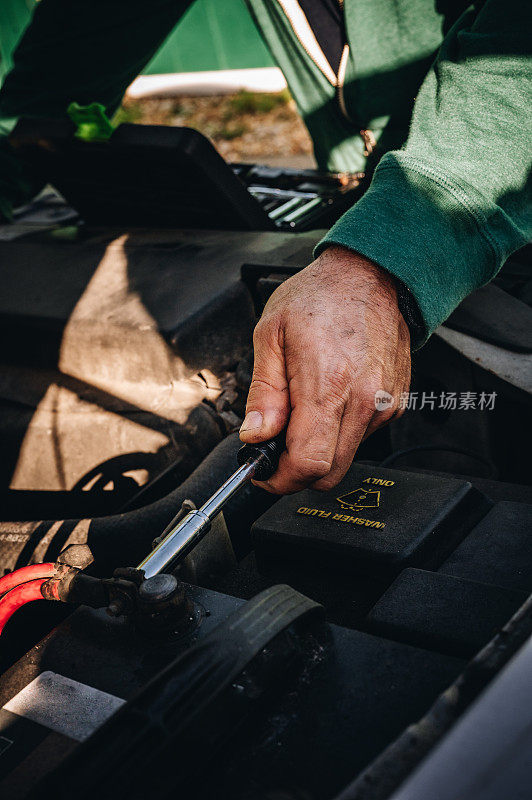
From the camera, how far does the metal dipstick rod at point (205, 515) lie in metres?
0.70

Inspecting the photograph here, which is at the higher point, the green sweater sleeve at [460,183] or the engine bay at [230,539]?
the green sweater sleeve at [460,183]

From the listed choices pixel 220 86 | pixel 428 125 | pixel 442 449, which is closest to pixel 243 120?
pixel 220 86

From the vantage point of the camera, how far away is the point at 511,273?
1.14 meters

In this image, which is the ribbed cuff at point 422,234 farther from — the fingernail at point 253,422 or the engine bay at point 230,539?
the fingernail at point 253,422

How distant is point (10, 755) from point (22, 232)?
1.40m

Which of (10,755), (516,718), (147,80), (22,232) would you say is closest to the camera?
(516,718)

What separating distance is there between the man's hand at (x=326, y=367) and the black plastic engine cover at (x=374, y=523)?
43 millimetres

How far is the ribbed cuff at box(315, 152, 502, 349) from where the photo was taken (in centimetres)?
83

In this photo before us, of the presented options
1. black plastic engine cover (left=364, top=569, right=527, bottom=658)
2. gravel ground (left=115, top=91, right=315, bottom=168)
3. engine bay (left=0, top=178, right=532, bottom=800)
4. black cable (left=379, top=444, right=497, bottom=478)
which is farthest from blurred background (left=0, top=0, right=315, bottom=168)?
black plastic engine cover (left=364, top=569, right=527, bottom=658)

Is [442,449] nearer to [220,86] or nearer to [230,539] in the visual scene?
[230,539]

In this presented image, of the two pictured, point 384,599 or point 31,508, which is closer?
point 384,599

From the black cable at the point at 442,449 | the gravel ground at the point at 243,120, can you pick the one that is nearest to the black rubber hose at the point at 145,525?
the black cable at the point at 442,449

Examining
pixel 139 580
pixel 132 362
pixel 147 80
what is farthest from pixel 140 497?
pixel 147 80

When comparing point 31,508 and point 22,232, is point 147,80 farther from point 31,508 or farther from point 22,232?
point 31,508
